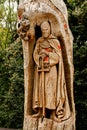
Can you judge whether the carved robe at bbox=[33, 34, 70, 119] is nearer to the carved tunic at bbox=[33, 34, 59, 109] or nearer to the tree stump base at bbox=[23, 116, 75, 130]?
the carved tunic at bbox=[33, 34, 59, 109]

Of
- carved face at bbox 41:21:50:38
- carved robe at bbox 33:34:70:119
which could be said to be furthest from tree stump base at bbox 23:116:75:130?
carved face at bbox 41:21:50:38

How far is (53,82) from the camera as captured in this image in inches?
206

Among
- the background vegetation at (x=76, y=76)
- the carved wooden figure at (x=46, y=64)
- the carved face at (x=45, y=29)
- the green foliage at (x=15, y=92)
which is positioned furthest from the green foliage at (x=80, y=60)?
the carved face at (x=45, y=29)

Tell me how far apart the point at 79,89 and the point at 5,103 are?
3.31m

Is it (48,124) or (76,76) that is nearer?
(48,124)

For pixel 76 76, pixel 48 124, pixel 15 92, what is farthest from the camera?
pixel 15 92

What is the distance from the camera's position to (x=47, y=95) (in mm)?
5191

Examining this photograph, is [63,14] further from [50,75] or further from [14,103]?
[14,103]

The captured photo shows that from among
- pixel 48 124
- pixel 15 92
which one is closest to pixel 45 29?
pixel 48 124

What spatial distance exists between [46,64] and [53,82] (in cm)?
26

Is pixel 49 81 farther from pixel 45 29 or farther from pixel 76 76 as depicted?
pixel 76 76

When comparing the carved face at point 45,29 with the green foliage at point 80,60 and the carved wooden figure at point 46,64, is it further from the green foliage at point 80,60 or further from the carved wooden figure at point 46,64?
the green foliage at point 80,60

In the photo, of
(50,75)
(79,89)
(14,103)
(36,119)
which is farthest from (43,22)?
(14,103)

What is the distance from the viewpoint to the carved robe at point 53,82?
5184 mm
